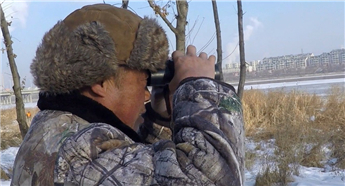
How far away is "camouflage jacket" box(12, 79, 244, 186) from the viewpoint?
1059mm

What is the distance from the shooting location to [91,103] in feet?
4.13

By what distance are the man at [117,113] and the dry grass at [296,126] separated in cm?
443

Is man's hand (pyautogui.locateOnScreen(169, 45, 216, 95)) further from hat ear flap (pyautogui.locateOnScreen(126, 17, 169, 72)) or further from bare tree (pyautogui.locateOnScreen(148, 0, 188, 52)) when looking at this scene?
bare tree (pyautogui.locateOnScreen(148, 0, 188, 52))

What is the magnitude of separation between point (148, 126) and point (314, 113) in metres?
8.00

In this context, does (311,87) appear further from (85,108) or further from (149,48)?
(85,108)

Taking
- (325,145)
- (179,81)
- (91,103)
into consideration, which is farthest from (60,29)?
(325,145)

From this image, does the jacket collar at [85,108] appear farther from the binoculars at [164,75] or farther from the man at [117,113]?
the binoculars at [164,75]

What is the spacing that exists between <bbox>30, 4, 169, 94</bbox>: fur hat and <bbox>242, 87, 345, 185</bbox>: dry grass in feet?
14.7

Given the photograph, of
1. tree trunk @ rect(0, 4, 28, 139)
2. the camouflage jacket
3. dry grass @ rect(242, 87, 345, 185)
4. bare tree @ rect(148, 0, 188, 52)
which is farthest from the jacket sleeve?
dry grass @ rect(242, 87, 345, 185)

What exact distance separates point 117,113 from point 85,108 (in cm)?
11

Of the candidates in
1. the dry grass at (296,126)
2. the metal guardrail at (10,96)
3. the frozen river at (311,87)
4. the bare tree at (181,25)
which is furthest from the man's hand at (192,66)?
the frozen river at (311,87)

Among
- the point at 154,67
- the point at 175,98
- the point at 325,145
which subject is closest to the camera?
the point at 175,98

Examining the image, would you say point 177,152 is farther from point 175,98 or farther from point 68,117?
point 68,117

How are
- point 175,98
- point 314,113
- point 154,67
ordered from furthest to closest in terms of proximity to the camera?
point 314,113, point 154,67, point 175,98
